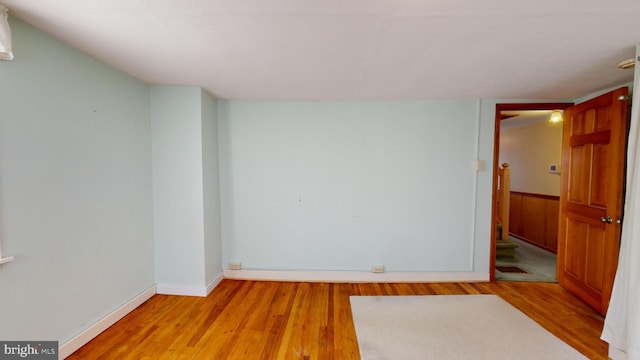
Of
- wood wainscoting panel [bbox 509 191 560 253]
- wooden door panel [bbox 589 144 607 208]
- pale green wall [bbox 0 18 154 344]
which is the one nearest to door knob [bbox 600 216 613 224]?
wooden door panel [bbox 589 144 607 208]

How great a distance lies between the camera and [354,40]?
1.61 meters

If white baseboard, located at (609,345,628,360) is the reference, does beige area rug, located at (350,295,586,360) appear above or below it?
below

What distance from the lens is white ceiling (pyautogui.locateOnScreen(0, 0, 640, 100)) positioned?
1.31 m

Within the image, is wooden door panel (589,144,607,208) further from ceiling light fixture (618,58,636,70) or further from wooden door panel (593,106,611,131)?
ceiling light fixture (618,58,636,70)

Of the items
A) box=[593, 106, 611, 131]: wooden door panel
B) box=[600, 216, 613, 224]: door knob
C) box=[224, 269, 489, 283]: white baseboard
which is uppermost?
box=[593, 106, 611, 131]: wooden door panel

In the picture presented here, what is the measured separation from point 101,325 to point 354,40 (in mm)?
3033

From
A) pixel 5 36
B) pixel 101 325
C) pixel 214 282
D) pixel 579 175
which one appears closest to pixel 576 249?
pixel 579 175

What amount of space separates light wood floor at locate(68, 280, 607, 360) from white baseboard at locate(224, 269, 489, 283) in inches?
3.5

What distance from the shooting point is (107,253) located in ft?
6.82

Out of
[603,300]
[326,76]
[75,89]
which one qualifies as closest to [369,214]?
[326,76]

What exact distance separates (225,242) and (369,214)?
6.13ft

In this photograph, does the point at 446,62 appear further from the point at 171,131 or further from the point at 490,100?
the point at 171,131

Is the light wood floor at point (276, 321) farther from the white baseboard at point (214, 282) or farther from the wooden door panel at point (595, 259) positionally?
the wooden door panel at point (595, 259)

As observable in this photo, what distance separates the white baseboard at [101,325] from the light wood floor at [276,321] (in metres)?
0.05
